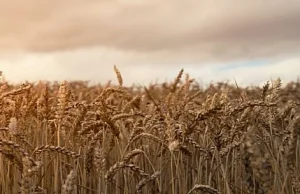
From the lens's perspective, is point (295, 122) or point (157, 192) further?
point (157, 192)

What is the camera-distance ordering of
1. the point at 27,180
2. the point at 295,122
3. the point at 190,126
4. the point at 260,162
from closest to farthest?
the point at 260,162 < the point at 27,180 < the point at 295,122 < the point at 190,126

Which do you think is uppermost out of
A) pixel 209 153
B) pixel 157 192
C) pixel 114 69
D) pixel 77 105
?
pixel 114 69

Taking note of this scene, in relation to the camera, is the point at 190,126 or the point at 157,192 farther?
the point at 157,192

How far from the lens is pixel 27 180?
1.45 meters

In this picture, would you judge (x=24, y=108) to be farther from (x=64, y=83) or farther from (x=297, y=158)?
(x=297, y=158)

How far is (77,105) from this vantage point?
2799 millimetres

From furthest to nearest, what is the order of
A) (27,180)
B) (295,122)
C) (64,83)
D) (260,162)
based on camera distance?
(64,83) → (295,122) → (27,180) → (260,162)

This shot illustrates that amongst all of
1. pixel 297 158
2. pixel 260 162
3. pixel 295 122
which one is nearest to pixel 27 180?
pixel 260 162

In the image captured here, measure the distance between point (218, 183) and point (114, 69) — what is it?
1043 mm

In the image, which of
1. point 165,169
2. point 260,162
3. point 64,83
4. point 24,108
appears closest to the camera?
point 260,162

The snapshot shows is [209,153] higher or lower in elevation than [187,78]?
lower

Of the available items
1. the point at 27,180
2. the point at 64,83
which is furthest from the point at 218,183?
the point at 27,180

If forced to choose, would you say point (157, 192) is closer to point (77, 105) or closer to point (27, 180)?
point (77, 105)

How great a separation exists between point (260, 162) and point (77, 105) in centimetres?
164
